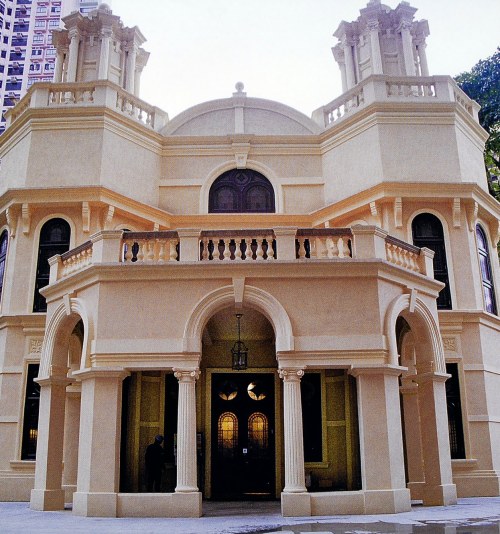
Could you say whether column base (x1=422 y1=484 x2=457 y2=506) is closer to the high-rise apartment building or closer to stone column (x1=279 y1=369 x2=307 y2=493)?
stone column (x1=279 y1=369 x2=307 y2=493)

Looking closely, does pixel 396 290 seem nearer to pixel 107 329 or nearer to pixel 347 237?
pixel 347 237

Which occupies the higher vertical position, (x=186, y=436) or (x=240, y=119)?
(x=240, y=119)

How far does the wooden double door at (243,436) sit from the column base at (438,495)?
4407mm

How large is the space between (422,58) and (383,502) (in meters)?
14.4

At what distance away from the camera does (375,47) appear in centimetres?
1920

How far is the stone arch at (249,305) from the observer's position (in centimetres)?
1157

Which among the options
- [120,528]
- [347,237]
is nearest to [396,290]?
[347,237]

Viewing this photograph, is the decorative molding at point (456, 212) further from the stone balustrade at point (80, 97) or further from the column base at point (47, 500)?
the column base at point (47, 500)

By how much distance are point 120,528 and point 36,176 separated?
10.9 meters

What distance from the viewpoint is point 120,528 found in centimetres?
931

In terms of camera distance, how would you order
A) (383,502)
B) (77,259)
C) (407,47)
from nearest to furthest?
(383,502), (77,259), (407,47)

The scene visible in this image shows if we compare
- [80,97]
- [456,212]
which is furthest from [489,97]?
[80,97]

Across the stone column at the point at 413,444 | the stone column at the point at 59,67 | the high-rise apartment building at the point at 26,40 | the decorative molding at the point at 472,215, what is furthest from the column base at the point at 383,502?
the high-rise apartment building at the point at 26,40

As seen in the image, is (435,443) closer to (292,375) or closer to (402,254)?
(292,375)
